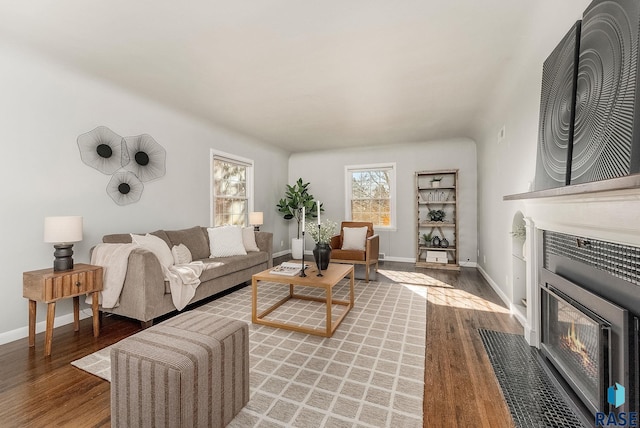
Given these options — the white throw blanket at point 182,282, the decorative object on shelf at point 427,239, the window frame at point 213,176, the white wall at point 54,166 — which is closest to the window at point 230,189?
the window frame at point 213,176

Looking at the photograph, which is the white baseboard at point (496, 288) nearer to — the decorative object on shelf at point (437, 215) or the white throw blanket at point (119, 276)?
the decorative object on shelf at point (437, 215)

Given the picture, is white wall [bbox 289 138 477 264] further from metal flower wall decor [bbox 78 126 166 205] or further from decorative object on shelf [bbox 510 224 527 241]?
metal flower wall decor [bbox 78 126 166 205]

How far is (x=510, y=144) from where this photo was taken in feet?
10.4

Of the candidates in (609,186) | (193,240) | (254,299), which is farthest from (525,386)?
(193,240)

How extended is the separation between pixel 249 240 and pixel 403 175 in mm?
3526

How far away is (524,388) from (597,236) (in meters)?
1.06

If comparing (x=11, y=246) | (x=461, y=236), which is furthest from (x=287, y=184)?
(x=11, y=246)

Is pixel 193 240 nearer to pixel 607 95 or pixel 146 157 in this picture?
pixel 146 157

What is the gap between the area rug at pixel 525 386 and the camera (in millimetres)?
1487

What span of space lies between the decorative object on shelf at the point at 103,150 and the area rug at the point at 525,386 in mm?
4182

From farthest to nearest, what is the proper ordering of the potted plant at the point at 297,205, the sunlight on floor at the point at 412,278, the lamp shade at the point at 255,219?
the potted plant at the point at 297,205 < the lamp shade at the point at 255,219 < the sunlight on floor at the point at 412,278

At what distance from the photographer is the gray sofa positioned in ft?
8.33

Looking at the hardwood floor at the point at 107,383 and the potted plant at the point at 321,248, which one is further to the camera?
the potted plant at the point at 321,248

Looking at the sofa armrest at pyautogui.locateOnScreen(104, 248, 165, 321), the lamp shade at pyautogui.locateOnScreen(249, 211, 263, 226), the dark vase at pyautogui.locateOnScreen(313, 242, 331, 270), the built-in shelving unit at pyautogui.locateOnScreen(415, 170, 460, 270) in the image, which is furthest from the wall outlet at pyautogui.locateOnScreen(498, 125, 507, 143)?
the sofa armrest at pyautogui.locateOnScreen(104, 248, 165, 321)
